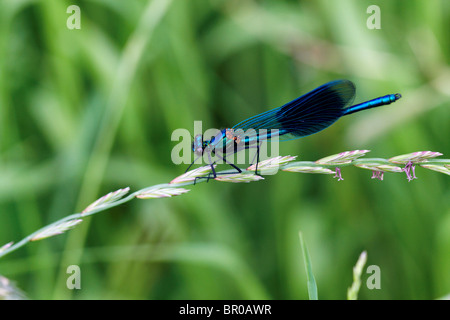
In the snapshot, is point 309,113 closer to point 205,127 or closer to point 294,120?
point 294,120

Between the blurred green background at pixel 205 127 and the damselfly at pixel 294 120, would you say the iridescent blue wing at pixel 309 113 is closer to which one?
the damselfly at pixel 294 120

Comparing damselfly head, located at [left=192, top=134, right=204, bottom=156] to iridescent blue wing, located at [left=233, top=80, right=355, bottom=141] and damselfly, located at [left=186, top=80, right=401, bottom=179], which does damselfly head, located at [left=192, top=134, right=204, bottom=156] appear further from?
iridescent blue wing, located at [left=233, top=80, right=355, bottom=141]

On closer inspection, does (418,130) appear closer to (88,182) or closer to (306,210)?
(306,210)

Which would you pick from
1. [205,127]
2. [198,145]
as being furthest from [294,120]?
[205,127]

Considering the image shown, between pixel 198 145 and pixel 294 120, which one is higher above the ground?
pixel 294 120

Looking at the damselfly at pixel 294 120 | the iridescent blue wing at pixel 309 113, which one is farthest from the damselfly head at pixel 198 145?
the iridescent blue wing at pixel 309 113

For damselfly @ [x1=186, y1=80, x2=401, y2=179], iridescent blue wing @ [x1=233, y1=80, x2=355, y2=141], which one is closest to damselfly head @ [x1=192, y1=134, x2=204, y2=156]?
damselfly @ [x1=186, y1=80, x2=401, y2=179]
